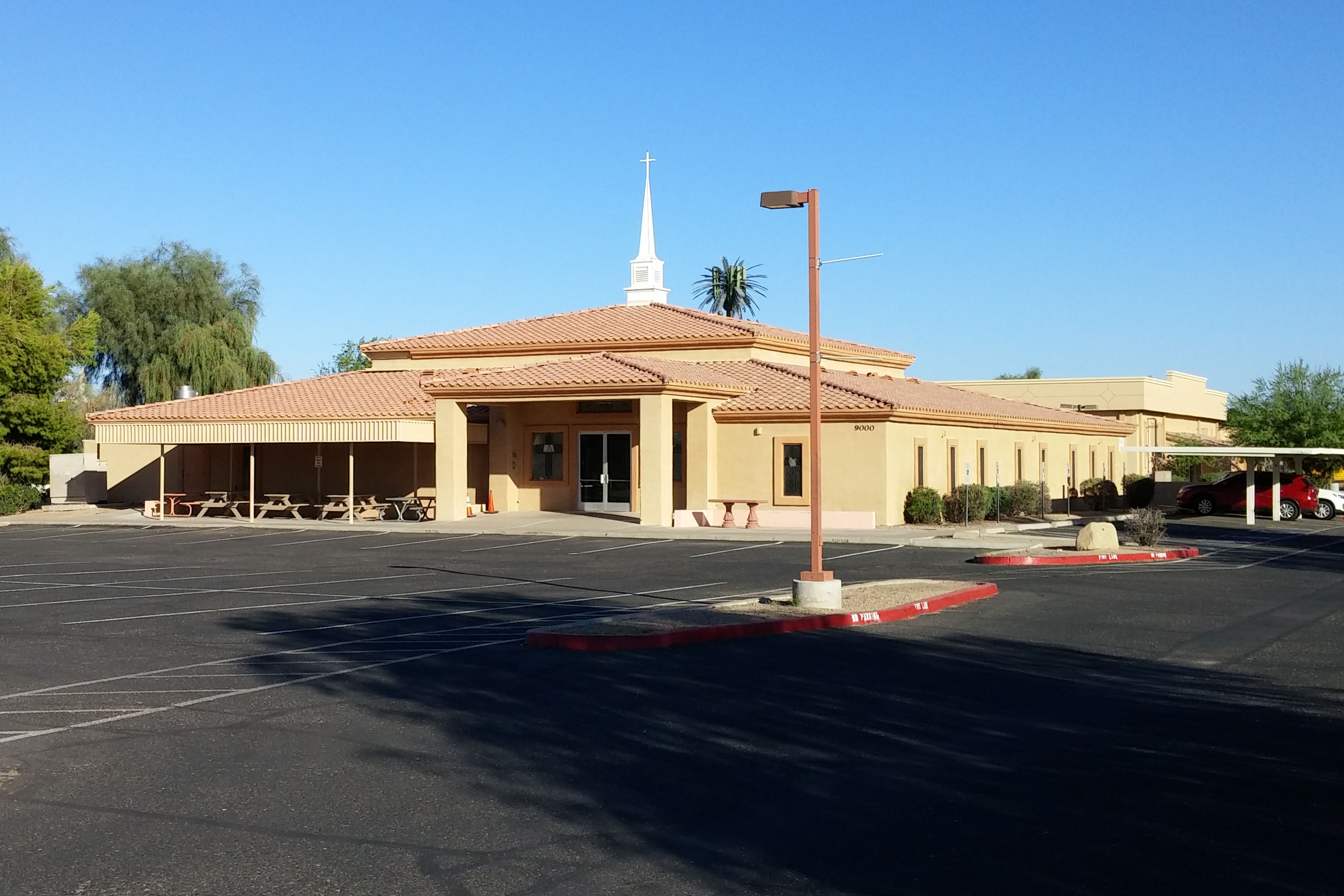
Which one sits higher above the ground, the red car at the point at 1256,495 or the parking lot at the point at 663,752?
the red car at the point at 1256,495

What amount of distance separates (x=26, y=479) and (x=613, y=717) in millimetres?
41787

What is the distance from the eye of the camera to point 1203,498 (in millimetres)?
45812

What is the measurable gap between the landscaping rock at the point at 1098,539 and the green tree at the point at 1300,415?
31.4 meters

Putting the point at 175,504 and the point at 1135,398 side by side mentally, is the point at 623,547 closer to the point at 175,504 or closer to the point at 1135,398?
the point at 175,504

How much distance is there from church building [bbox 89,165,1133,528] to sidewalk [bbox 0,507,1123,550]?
3.90 feet

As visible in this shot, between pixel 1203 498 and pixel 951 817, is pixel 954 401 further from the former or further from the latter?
pixel 951 817

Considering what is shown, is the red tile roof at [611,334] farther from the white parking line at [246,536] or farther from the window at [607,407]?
the white parking line at [246,536]

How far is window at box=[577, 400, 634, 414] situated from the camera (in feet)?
126

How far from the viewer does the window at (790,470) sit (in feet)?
117

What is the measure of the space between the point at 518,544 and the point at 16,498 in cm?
2247

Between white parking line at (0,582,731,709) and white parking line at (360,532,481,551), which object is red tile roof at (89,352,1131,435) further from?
white parking line at (0,582,731,709)

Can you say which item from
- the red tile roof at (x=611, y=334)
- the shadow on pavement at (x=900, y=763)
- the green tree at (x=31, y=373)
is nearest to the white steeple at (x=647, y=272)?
the red tile roof at (x=611, y=334)

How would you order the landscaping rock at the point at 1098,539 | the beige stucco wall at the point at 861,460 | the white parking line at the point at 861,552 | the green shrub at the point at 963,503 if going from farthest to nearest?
the green shrub at the point at 963,503 < the beige stucco wall at the point at 861,460 < the landscaping rock at the point at 1098,539 < the white parking line at the point at 861,552

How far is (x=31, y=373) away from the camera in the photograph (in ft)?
154
